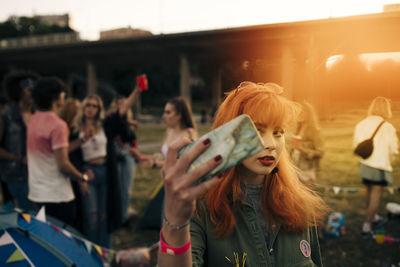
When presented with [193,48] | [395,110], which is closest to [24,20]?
[193,48]

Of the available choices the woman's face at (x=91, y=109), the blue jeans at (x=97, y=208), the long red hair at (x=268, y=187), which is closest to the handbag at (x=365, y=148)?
the long red hair at (x=268, y=187)

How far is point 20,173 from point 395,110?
3413 mm

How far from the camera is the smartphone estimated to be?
79cm

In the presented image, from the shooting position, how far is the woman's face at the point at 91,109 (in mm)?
4059

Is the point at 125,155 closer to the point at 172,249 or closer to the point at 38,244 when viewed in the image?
the point at 38,244

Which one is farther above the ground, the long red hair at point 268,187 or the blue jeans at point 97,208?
the long red hair at point 268,187

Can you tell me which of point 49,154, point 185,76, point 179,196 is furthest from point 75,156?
point 185,76

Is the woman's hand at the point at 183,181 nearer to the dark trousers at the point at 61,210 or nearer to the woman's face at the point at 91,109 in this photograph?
the dark trousers at the point at 61,210

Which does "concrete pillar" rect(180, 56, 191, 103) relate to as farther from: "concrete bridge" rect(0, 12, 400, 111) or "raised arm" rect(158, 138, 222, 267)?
"raised arm" rect(158, 138, 222, 267)

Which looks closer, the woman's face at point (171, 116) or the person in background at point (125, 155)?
the woman's face at point (171, 116)

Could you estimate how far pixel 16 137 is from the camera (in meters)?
3.38

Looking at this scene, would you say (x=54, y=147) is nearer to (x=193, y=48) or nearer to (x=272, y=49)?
(x=272, y=49)

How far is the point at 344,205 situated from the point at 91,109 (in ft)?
15.4

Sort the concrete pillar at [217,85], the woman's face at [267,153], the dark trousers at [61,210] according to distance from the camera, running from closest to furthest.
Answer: the woman's face at [267,153]
the concrete pillar at [217,85]
the dark trousers at [61,210]
